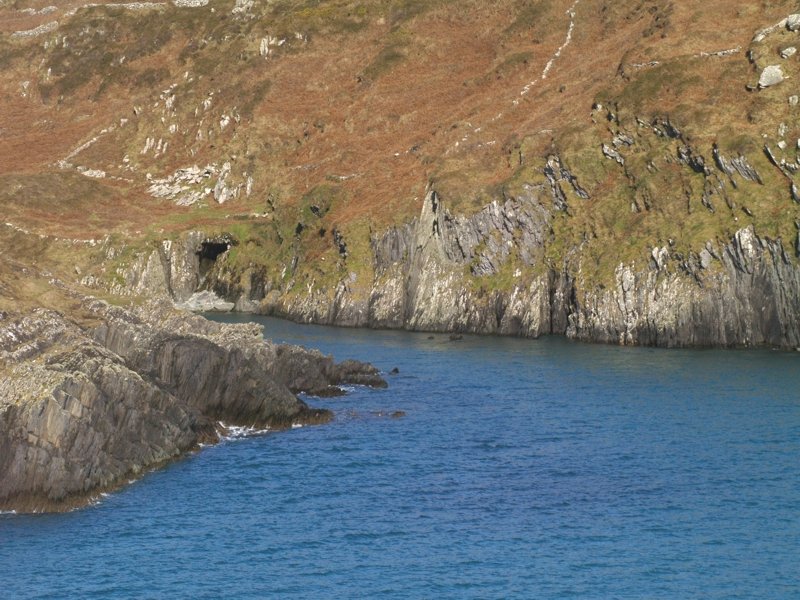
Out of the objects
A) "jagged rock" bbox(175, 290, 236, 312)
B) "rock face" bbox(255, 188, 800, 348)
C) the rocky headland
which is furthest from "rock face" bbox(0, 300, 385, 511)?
"jagged rock" bbox(175, 290, 236, 312)

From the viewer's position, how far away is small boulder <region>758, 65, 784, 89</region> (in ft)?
Answer: 387

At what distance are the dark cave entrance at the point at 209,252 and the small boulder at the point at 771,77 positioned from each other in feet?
231

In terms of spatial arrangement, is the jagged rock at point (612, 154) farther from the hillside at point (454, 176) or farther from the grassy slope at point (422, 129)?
the grassy slope at point (422, 129)

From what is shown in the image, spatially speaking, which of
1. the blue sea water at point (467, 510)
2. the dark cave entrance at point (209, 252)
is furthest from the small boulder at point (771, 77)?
the dark cave entrance at point (209, 252)

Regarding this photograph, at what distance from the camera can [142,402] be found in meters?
60.7

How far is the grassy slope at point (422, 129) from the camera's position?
116562 millimetres

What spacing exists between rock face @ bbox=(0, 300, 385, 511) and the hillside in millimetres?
4700

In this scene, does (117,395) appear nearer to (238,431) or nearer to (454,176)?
(238,431)

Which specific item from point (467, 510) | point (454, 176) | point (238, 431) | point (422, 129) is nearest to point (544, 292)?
point (454, 176)

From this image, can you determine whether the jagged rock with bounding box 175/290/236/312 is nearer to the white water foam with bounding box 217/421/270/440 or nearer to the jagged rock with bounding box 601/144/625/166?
the jagged rock with bounding box 601/144/625/166

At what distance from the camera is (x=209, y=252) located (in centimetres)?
15375

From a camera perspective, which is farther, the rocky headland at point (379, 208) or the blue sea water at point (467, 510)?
the rocky headland at point (379, 208)

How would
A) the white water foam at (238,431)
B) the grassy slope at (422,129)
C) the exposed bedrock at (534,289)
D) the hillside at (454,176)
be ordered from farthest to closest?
the grassy slope at (422,129), the hillside at (454,176), the exposed bedrock at (534,289), the white water foam at (238,431)

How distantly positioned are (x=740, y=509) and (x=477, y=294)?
68.1 meters
